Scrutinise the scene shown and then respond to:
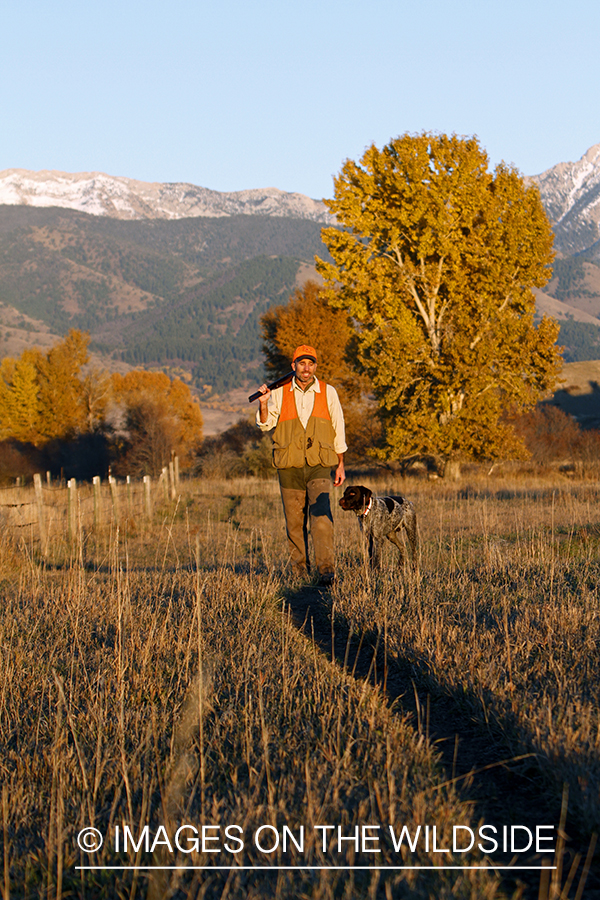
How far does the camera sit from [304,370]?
6.84m

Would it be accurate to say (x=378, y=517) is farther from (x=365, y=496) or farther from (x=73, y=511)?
(x=73, y=511)

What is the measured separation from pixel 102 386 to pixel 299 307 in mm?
28837

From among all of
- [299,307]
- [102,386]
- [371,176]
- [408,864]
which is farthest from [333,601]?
[102,386]

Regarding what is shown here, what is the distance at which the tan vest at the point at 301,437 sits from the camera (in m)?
6.93

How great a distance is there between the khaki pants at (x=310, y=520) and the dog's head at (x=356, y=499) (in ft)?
0.62

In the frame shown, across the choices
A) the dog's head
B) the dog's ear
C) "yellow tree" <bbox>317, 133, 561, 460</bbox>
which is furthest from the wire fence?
"yellow tree" <bbox>317, 133, 561, 460</bbox>

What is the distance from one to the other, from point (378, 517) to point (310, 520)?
0.71 metres

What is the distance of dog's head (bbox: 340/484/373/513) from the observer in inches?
271

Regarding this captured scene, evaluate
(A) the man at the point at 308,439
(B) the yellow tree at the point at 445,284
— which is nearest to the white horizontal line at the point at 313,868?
(A) the man at the point at 308,439

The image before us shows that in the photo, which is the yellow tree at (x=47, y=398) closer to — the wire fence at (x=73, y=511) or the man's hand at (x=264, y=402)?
the wire fence at (x=73, y=511)

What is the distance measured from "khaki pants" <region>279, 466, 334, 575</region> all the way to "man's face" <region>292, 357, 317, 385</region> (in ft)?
2.88

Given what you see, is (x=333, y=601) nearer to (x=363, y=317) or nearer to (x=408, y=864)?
(x=408, y=864)

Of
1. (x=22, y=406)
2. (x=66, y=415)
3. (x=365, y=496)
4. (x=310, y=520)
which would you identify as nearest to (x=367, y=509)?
(x=365, y=496)

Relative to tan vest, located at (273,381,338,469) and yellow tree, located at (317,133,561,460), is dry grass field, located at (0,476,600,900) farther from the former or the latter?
yellow tree, located at (317,133,561,460)
